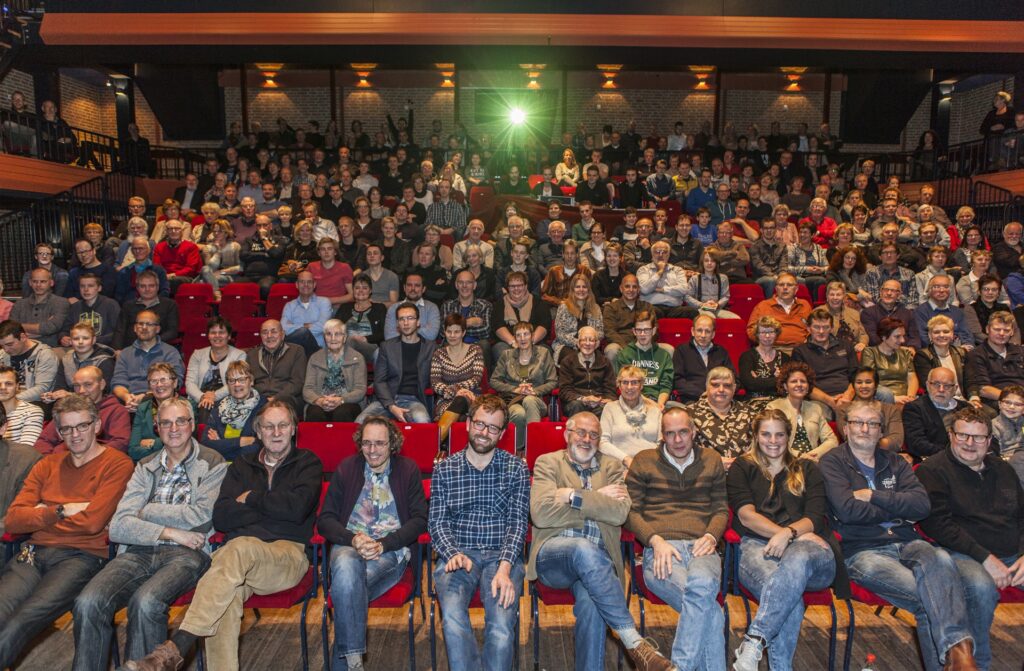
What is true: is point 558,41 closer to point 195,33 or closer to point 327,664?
point 195,33

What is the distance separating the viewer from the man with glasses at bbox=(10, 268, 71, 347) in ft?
18.3

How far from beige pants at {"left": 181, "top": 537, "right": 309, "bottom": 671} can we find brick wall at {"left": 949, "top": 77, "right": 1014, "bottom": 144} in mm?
16053

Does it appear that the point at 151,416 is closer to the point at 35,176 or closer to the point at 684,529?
the point at 684,529

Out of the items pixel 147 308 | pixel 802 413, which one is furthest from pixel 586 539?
pixel 147 308

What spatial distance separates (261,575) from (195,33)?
9.30 metres

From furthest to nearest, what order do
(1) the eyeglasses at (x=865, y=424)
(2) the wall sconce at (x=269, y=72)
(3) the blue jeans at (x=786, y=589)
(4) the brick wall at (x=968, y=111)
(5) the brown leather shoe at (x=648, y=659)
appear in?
(2) the wall sconce at (x=269, y=72)
(4) the brick wall at (x=968, y=111)
(1) the eyeglasses at (x=865, y=424)
(3) the blue jeans at (x=786, y=589)
(5) the brown leather shoe at (x=648, y=659)

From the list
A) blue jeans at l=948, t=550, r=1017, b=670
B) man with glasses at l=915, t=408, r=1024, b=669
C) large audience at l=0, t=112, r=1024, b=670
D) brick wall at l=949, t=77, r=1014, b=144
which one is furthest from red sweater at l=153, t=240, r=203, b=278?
brick wall at l=949, t=77, r=1014, b=144

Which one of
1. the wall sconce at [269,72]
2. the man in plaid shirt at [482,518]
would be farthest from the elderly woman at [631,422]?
the wall sconce at [269,72]

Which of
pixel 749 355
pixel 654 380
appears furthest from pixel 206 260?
pixel 749 355

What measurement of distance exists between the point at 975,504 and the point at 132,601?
349 cm

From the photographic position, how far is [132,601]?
297 cm

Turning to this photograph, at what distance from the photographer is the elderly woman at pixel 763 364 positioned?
4.89 meters

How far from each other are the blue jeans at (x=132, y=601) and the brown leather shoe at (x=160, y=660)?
10 centimetres

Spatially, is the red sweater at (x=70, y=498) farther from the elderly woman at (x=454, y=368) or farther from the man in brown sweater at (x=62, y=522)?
the elderly woman at (x=454, y=368)
